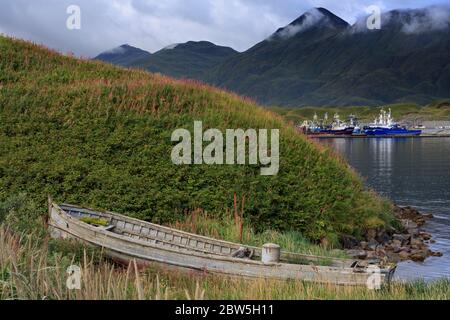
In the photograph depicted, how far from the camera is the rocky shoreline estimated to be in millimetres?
21812

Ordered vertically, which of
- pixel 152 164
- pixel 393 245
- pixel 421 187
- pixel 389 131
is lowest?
pixel 393 245

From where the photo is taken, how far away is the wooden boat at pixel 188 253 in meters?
12.5

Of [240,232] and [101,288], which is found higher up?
[101,288]

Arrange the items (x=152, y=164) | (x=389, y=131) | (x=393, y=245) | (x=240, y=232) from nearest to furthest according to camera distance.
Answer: (x=240, y=232) → (x=152, y=164) → (x=393, y=245) → (x=389, y=131)

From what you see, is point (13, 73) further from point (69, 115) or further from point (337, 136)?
point (337, 136)

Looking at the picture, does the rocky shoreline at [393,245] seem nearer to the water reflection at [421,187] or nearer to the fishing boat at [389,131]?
the water reflection at [421,187]

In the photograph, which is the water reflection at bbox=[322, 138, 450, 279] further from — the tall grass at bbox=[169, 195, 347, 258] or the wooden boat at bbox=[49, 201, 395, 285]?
the wooden boat at bbox=[49, 201, 395, 285]

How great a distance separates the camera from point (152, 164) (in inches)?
888

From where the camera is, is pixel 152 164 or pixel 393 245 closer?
pixel 152 164

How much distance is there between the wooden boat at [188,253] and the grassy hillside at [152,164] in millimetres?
2399

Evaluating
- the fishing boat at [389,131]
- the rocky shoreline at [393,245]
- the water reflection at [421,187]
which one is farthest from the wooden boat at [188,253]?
the fishing boat at [389,131]

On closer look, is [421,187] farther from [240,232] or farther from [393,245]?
[240,232]

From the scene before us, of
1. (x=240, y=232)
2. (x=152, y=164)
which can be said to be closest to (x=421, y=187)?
(x=152, y=164)

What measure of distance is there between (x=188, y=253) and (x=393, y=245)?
1286 centimetres
